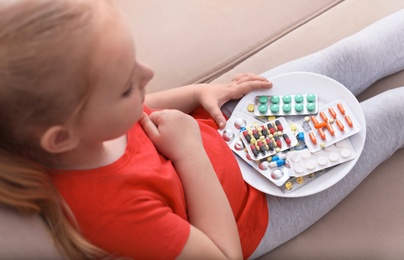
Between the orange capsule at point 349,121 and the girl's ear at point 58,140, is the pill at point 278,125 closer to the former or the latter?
the orange capsule at point 349,121

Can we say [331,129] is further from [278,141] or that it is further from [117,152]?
[117,152]

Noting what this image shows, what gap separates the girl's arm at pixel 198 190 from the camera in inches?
30.4

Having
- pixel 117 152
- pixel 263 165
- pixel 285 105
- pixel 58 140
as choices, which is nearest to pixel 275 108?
pixel 285 105

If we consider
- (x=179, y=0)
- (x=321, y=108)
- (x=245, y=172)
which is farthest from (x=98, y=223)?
(x=179, y=0)

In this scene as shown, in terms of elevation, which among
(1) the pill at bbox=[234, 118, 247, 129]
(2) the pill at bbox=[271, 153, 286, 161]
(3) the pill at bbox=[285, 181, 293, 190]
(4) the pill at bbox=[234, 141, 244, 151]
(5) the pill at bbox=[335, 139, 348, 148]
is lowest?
(3) the pill at bbox=[285, 181, 293, 190]

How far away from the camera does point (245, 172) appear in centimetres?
92

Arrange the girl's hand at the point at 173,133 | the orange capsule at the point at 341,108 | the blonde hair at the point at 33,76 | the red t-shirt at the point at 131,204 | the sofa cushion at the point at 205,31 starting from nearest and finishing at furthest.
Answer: the blonde hair at the point at 33,76, the red t-shirt at the point at 131,204, the girl's hand at the point at 173,133, the orange capsule at the point at 341,108, the sofa cushion at the point at 205,31

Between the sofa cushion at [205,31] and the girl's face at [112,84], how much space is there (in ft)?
1.61

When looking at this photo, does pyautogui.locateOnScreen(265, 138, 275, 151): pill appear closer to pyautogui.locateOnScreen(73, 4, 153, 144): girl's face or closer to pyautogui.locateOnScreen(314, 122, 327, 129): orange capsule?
pyautogui.locateOnScreen(314, 122, 327, 129): orange capsule

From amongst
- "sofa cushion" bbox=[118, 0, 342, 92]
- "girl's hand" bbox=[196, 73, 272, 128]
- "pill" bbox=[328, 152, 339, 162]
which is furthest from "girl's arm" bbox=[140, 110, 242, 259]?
"sofa cushion" bbox=[118, 0, 342, 92]

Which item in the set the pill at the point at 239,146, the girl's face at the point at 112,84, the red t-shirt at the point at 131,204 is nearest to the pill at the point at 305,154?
the pill at the point at 239,146

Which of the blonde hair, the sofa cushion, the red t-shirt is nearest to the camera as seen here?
the blonde hair

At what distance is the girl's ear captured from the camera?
0.62 m

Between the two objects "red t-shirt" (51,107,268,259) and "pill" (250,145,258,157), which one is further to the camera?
"pill" (250,145,258,157)
